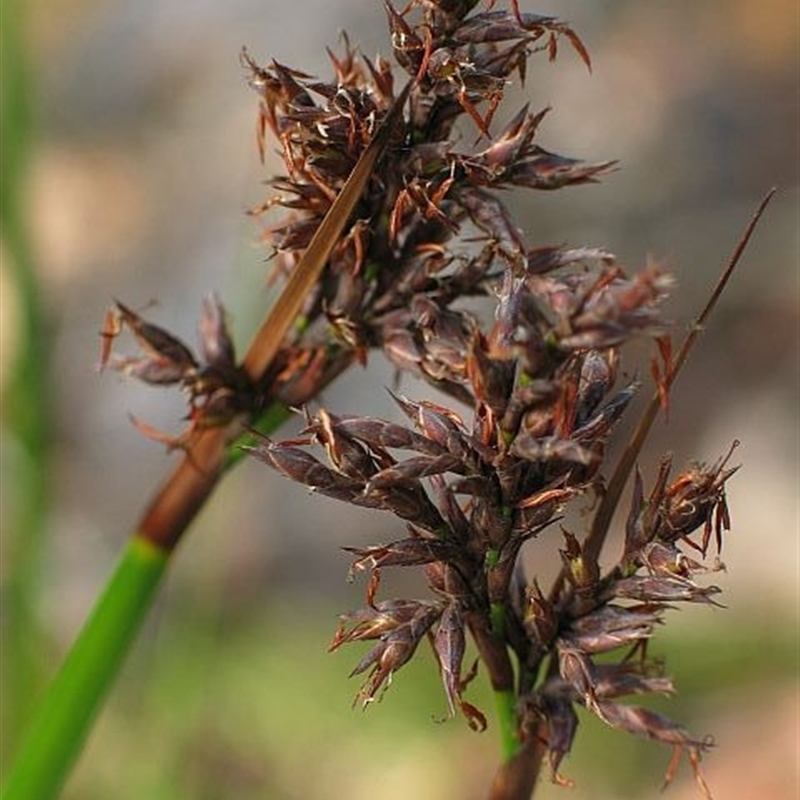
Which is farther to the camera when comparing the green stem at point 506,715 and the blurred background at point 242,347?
the blurred background at point 242,347

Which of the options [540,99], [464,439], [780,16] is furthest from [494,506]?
[780,16]

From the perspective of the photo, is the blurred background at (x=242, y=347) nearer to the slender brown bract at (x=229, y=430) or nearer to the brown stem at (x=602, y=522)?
the slender brown bract at (x=229, y=430)

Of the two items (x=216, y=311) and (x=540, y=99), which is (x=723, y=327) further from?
(x=216, y=311)

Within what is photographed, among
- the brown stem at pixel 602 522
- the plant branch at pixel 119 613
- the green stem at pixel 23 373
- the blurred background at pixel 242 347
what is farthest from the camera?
the blurred background at pixel 242 347

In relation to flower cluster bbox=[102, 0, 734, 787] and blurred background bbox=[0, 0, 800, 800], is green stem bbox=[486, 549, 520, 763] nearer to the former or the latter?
flower cluster bbox=[102, 0, 734, 787]

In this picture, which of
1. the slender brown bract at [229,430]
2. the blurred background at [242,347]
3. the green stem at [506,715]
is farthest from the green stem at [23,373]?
the green stem at [506,715]

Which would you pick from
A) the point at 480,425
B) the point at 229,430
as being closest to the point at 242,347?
the point at 229,430
